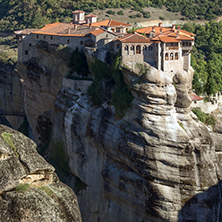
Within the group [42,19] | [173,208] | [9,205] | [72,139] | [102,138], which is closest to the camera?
[9,205]

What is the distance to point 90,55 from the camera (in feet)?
144

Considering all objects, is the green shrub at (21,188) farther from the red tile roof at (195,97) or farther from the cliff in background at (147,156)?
the red tile roof at (195,97)

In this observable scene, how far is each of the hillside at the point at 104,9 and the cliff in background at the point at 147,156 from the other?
32245mm

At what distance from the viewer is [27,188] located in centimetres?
1891

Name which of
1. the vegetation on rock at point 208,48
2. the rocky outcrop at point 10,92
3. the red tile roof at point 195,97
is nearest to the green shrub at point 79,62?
the red tile roof at point 195,97

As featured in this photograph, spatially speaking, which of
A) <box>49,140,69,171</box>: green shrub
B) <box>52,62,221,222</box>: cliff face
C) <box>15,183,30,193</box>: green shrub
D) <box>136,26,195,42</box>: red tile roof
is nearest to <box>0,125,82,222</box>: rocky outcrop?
<box>15,183,30,193</box>: green shrub

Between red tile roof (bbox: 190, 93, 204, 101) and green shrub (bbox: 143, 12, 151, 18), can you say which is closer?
red tile roof (bbox: 190, 93, 204, 101)

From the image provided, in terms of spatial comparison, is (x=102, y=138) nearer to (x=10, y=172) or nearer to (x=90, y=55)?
(x=90, y=55)

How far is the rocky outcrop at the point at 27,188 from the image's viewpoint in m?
17.9

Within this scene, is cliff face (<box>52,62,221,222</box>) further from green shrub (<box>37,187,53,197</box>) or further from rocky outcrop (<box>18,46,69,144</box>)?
green shrub (<box>37,187,53,197</box>)

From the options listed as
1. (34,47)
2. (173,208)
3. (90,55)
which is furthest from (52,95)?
(173,208)

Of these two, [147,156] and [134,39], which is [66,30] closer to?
[134,39]

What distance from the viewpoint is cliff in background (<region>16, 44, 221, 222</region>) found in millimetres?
38500

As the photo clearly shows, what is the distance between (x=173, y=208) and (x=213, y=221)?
3982 mm
